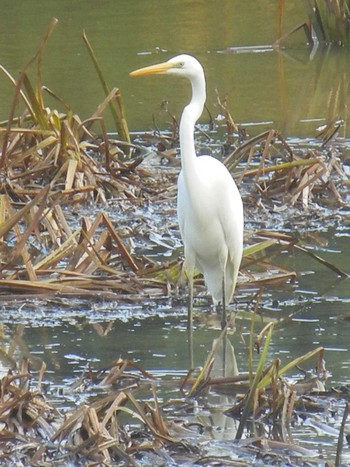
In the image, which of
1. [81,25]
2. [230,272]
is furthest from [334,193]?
[81,25]

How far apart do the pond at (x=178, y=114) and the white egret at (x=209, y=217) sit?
216 mm

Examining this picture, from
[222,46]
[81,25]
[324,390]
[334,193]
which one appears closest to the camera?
[324,390]

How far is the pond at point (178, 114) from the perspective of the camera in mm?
5586

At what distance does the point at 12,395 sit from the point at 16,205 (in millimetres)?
3079

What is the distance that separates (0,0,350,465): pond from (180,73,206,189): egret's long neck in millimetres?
755

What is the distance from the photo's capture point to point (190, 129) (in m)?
5.68

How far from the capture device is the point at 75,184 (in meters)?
7.75

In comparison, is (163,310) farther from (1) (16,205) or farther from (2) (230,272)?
(1) (16,205)

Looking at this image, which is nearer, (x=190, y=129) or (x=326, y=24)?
(x=190, y=129)

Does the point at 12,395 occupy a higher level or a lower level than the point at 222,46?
higher

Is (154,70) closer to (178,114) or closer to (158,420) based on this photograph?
(158,420)

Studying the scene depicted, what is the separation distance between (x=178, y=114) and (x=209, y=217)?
15.9 feet

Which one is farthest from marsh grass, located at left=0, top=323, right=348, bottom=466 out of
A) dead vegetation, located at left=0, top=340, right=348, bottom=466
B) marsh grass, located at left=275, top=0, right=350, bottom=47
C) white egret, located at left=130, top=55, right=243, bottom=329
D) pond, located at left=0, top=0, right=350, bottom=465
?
marsh grass, located at left=275, top=0, right=350, bottom=47

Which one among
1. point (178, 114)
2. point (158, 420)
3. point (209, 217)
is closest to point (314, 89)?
point (178, 114)
